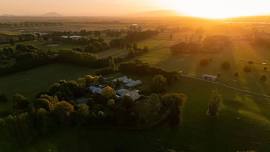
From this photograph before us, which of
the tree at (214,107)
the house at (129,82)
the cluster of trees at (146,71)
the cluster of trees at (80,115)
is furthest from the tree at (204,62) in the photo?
the cluster of trees at (80,115)

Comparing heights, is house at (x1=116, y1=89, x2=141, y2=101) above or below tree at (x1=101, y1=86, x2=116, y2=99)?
below

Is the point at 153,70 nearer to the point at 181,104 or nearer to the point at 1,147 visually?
the point at 181,104

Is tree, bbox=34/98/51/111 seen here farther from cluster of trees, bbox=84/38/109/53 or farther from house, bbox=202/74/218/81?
cluster of trees, bbox=84/38/109/53

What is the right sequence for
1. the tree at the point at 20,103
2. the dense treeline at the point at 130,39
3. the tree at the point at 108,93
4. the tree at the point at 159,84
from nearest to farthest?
the tree at the point at 20,103 → the tree at the point at 108,93 → the tree at the point at 159,84 → the dense treeline at the point at 130,39

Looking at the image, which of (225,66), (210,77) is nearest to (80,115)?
(210,77)

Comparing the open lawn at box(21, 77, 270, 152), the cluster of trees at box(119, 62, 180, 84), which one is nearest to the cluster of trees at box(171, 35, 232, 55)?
the cluster of trees at box(119, 62, 180, 84)

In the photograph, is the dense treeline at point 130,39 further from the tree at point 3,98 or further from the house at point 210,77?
the tree at point 3,98
